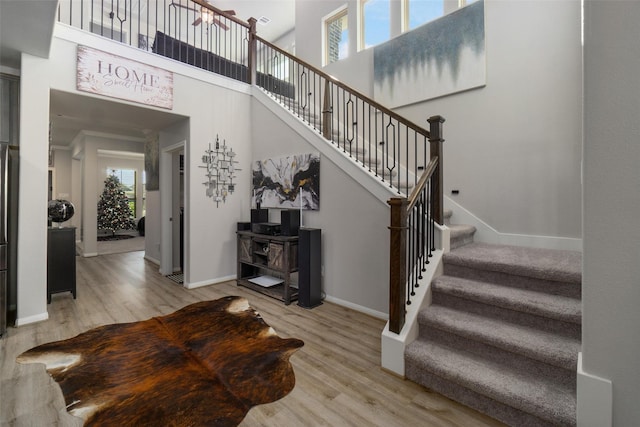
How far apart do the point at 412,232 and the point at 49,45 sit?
3729 mm

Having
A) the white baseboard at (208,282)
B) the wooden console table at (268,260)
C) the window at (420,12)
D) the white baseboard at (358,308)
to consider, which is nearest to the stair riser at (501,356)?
the white baseboard at (358,308)

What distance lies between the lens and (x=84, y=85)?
322 cm

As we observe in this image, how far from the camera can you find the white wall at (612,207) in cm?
130

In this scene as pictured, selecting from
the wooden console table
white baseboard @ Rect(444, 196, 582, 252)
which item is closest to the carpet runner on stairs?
white baseboard @ Rect(444, 196, 582, 252)

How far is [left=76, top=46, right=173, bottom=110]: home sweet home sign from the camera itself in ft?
10.6

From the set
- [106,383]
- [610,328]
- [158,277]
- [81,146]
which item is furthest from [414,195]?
[81,146]

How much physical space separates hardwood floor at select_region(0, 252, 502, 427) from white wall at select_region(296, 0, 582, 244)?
2064 mm

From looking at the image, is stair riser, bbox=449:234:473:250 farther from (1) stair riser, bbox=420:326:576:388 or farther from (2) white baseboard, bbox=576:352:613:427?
(2) white baseboard, bbox=576:352:613:427

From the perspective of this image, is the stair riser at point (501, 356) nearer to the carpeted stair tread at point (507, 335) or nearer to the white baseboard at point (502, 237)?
A: the carpeted stair tread at point (507, 335)

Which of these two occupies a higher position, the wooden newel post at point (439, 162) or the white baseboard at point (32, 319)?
the wooden newel post at point (439, 162)

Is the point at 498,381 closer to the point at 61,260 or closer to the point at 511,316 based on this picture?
the point at 511,316

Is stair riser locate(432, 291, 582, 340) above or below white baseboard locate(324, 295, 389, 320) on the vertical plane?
above

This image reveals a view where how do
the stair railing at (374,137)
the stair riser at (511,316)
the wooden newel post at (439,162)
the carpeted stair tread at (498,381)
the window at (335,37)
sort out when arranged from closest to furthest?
the carpeted stair tread at (498,381) → the stair riser at (511,316) → the wooden newel post at (439,162) → the stair railing at (374,137) → the window at (335,37)

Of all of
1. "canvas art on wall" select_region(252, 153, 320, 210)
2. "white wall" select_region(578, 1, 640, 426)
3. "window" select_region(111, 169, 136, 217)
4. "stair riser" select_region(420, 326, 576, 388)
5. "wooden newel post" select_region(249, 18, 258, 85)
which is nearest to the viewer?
"white wall" select_region(578, 1, 640, 426)
